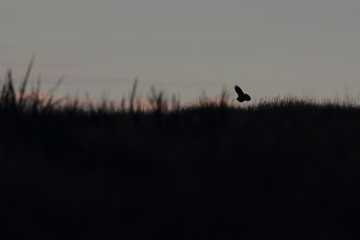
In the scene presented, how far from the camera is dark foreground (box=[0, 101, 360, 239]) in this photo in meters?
3.52

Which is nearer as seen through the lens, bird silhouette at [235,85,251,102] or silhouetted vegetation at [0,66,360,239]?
silhouetted vegetation at [0,66,360,239]

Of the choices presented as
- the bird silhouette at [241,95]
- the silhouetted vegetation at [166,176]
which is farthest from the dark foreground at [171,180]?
the bird silhouette at [241,95]

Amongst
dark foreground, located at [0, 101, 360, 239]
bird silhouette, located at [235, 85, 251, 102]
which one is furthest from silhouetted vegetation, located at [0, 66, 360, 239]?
bird silhouette, located at [235, 85, 251, 102]

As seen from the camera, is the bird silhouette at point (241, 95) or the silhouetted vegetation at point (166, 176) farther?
the bird silhouette at point (241, 95)

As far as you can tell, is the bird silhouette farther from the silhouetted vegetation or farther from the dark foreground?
the dark foreground

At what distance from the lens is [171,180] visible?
13.3ft

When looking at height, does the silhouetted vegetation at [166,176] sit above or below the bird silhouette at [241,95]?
below

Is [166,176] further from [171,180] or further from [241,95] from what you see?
[241,95]

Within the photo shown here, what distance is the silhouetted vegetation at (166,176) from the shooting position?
11.6 feet

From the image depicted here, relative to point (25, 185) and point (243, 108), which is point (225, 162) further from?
point (243, 108)

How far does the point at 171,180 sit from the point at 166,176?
92 millimetres

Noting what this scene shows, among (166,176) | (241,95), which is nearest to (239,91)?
(241,95)

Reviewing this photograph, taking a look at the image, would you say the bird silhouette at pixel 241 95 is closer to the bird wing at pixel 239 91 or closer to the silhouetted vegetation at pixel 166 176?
the bird wing at pixel 239 91

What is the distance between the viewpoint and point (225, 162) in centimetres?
445
